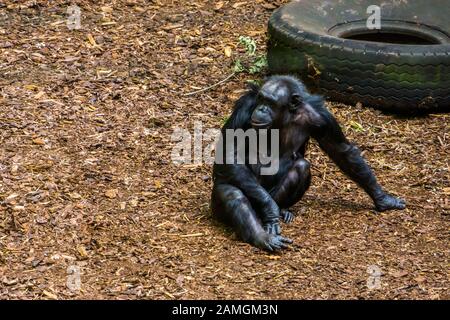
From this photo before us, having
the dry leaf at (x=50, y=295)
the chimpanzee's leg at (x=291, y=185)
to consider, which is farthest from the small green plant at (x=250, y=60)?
the dry leaf at (x=50, y=295)

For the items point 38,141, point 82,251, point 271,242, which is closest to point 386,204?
point 271,242

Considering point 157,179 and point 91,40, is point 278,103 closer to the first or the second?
point 157,179

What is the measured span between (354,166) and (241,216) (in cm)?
107

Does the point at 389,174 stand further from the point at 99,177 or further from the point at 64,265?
the point at 64,265

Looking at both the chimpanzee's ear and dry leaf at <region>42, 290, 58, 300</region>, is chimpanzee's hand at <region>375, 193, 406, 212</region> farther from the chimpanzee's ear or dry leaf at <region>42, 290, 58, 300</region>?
dry leaf at <region>42, 290, 58, 300</region>

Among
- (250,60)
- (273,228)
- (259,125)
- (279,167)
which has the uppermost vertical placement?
(259,125)

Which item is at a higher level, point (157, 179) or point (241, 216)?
point (241, 216)

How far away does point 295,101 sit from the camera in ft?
21.8

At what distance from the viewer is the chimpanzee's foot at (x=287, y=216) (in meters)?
6.69

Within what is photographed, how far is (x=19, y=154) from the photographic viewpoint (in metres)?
7.52

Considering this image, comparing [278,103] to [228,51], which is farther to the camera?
[228,51]

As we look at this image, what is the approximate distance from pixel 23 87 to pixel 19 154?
137 centimetres

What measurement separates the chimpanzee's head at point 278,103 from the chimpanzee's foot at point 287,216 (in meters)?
0.62

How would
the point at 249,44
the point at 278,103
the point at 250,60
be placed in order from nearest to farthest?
the point at 278,103
the point at 250,60
the point at 249,44
